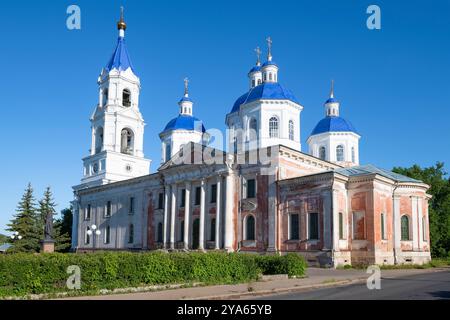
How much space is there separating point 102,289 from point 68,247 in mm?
49024

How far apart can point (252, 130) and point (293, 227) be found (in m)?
→ 11.1

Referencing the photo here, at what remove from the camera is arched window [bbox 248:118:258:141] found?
41156mm

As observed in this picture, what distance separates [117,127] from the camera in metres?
51.8

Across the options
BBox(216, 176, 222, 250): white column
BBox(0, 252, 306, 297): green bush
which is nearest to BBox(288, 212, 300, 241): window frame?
BBox(216, 176, 222, 250): white column

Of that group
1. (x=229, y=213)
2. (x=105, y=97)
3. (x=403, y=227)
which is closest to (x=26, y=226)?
(x=105, y=97)

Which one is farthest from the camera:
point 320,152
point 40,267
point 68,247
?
point 68,247

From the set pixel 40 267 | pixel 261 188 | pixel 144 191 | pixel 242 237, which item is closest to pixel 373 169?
Answer: pixel 261 188

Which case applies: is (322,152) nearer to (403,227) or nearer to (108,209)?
(403,227)

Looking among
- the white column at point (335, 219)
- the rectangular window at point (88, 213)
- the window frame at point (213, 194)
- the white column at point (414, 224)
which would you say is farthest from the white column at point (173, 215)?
the white column at point (414, 224)

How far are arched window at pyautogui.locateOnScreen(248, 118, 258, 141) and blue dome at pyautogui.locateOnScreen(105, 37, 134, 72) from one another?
19237 millimetres

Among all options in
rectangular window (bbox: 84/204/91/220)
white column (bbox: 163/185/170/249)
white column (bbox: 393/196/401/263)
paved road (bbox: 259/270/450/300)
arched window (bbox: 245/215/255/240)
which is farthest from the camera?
rectangular window (bbox: 84/204/91/220)

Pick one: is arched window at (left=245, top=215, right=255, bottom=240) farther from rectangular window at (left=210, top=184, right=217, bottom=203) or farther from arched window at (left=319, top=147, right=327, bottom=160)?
arched window at (left=319, top=147, right=327, bottom=160)
